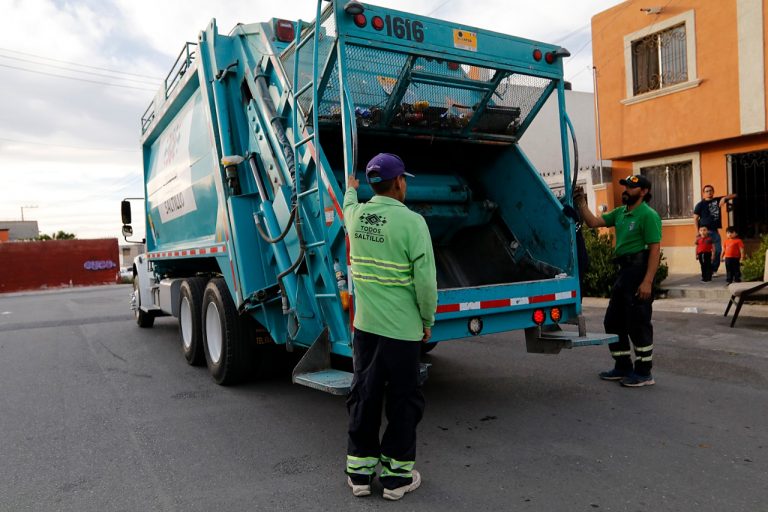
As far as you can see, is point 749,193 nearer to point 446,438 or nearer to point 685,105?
point 685,105

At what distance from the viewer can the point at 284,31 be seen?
16.4 feet

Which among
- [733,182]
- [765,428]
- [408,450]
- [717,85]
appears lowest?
[765,428]

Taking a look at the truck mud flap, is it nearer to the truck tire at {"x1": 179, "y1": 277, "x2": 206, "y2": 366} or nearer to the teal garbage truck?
the teal garbage truck

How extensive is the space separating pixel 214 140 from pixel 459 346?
354 cm

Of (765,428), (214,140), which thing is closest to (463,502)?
(765,428)

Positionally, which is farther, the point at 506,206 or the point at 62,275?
the point at 62,275

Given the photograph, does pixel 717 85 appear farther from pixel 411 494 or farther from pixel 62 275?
pixel 62 275

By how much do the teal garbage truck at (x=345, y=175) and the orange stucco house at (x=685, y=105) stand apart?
773cm

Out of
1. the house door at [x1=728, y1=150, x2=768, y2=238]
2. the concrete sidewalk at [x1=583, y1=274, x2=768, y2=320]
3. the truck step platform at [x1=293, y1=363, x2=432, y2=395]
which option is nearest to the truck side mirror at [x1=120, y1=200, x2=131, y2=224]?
the truck step platform at [x1=293, y1=363, x2=432, y2=395]

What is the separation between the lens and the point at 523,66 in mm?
4668

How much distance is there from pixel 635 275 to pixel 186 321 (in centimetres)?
442

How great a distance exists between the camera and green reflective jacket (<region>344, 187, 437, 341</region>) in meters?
3.02

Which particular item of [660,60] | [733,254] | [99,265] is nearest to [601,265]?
[733,254]

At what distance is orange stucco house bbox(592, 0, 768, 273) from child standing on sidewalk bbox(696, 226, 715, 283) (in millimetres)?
1231
